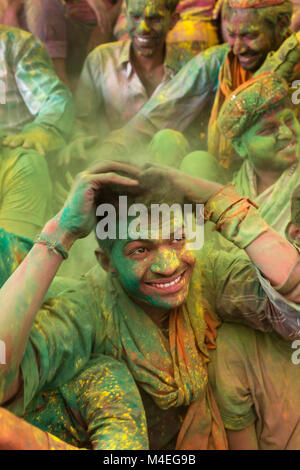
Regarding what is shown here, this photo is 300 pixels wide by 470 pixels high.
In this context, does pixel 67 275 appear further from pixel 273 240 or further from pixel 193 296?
pixel 273 240

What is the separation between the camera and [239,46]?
2908 millimetres

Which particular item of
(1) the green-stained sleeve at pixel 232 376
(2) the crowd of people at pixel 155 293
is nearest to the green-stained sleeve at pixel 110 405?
(2) the crowd of people at pixel 155 293

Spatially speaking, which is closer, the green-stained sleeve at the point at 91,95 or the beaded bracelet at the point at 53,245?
the beaded bracelet at the point at 53,245

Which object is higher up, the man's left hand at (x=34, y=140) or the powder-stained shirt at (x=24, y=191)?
the man's left hand at (x=34, y=140)

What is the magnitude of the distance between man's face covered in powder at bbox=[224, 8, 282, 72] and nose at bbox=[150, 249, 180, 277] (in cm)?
116

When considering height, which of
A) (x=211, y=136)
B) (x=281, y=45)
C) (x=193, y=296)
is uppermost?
(x=281, y=45)

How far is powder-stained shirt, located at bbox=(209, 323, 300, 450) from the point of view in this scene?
2096 mm

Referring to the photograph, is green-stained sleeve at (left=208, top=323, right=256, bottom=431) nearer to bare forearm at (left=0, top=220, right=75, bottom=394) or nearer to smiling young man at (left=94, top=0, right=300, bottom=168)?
bare forearm at (left=0, top=220, right=75, bottom=394)

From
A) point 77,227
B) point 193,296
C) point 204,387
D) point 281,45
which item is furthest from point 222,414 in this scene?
point 281,45

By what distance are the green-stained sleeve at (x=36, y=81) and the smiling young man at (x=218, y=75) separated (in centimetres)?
23

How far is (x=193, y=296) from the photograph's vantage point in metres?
2.14

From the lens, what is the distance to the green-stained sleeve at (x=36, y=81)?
3010mm

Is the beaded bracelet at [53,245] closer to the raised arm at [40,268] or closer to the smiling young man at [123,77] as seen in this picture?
the raised arm at [40,268]
